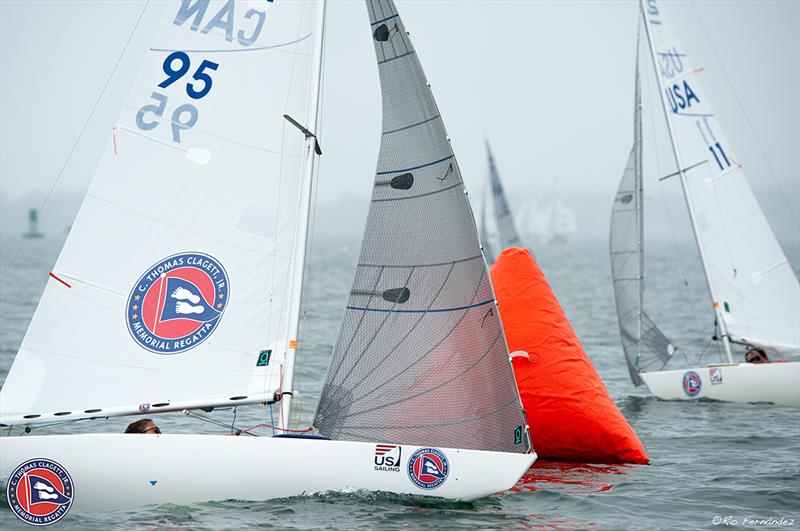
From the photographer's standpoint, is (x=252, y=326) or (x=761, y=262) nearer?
(x=252, y=326)

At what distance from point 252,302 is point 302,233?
79 centimetres

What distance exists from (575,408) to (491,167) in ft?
89.2

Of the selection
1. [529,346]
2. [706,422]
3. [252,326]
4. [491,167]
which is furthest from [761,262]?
[491,167]

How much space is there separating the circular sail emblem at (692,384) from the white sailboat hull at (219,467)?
8.29 metres

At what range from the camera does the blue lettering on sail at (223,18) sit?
8727 mm

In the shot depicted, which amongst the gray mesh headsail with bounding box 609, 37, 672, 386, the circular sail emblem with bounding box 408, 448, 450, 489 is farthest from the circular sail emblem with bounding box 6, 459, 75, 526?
the gray mesh headsail with bounding box 609, 37, 672, 386

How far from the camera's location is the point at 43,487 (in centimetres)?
798

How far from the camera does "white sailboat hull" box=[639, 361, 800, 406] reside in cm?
1525

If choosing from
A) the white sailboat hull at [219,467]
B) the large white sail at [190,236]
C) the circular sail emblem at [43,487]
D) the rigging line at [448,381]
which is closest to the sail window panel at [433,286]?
the rigging line at [448,381]

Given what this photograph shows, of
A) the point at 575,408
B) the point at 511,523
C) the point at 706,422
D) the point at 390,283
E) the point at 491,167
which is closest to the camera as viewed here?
the point at 511,523

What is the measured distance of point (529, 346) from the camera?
442 inches

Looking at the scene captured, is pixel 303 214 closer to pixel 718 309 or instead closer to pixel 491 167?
pixel 718 309

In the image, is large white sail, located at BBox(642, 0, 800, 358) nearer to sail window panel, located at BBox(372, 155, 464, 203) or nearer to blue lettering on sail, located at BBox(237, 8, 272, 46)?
sail window panel, located at BBox(372, 155, 464, 203)

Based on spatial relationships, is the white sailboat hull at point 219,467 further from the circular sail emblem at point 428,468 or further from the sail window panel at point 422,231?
the sail window panel at point 422,231
